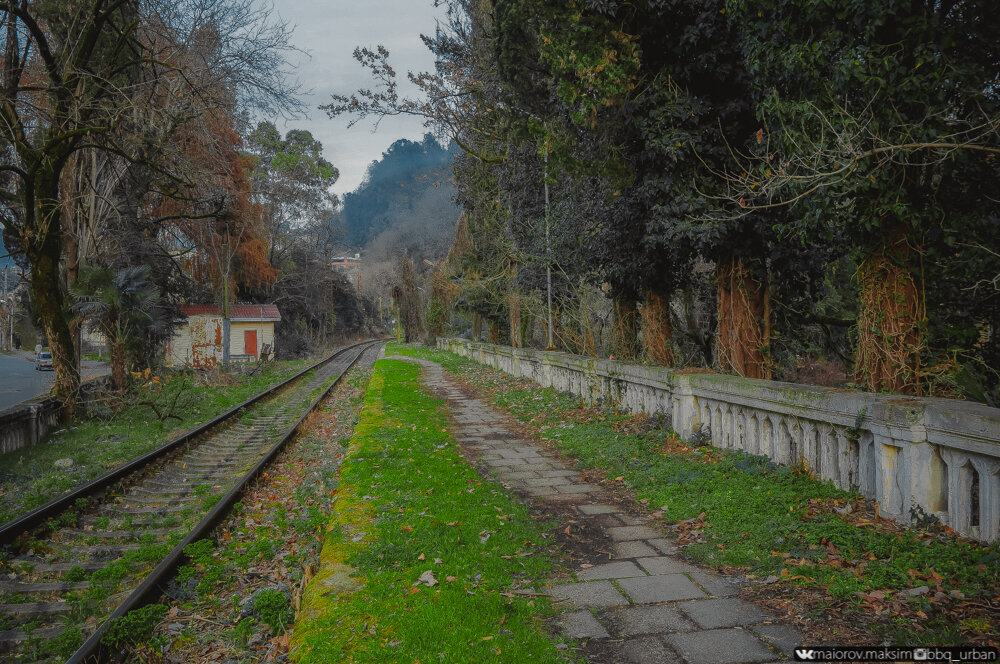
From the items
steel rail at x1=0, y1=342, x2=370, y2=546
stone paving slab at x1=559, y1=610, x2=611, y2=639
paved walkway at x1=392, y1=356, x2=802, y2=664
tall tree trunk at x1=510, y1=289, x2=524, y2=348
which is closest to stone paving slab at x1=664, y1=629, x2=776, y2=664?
paved walkway at x1=392, y1=356, x2=802, y2=664

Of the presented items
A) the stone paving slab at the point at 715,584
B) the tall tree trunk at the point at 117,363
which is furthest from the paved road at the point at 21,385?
the stone paving slab at the point at 715,584

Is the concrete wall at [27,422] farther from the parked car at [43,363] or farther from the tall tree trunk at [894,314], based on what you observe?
the parked car at [43,363]

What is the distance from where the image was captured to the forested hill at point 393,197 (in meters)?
86.1

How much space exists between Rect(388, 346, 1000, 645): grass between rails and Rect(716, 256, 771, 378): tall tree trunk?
198 centimetres

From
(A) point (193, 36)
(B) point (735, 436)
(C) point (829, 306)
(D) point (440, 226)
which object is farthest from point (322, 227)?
(B) point (735, 436)

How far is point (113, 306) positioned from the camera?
13.7m

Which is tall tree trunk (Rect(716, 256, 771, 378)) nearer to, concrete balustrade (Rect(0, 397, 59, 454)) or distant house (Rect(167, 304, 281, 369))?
concrete balustrade (Rect(0, 397, 59, 454))

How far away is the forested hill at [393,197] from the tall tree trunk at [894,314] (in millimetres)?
73522

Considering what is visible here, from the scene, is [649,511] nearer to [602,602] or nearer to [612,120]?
[602,602]

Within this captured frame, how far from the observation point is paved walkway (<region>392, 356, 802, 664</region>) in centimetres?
298

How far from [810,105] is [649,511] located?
13.2 feet

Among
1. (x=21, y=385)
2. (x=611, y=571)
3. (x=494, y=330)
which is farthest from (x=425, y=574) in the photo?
(x=494, y=330)

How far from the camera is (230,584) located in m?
4.76

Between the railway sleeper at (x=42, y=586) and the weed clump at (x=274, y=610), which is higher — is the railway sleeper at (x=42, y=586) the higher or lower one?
the lower one
